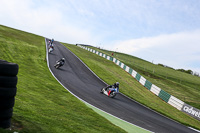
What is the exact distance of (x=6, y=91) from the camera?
475 cm

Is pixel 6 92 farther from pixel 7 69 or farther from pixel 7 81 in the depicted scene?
pixel 7 69

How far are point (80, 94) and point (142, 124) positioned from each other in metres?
5.49

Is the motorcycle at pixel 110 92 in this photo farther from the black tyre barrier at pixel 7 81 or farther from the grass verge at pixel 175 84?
the black tyre barrier at pixel 7 81

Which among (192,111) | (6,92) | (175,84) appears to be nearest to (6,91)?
(6,92)

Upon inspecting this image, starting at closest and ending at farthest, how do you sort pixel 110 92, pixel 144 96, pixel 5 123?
1. pixel 5 123
2. pixel 110 92
3. pixel 144 96

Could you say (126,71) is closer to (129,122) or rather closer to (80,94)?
(80,94)

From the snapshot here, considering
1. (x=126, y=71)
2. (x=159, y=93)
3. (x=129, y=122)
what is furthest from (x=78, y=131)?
(x=126, y=71)

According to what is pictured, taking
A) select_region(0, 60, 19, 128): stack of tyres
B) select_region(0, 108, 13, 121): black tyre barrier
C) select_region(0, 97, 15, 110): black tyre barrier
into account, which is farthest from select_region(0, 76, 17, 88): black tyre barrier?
select_region(0, 108, 13, 121): black tyre barrier

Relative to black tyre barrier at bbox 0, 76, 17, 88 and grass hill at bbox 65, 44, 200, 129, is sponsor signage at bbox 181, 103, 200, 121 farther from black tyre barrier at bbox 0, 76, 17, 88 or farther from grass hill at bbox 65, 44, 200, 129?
black tyre barrier at bbox 0, 76, 17, 88

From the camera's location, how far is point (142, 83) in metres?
31.0

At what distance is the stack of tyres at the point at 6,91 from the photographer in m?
4.70

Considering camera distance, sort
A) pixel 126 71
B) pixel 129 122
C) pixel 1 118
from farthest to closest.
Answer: pixel 126 71
pixel 129 122
pixel 1 118

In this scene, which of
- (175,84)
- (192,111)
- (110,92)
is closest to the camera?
(110,92)

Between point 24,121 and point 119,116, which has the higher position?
point 24,121
